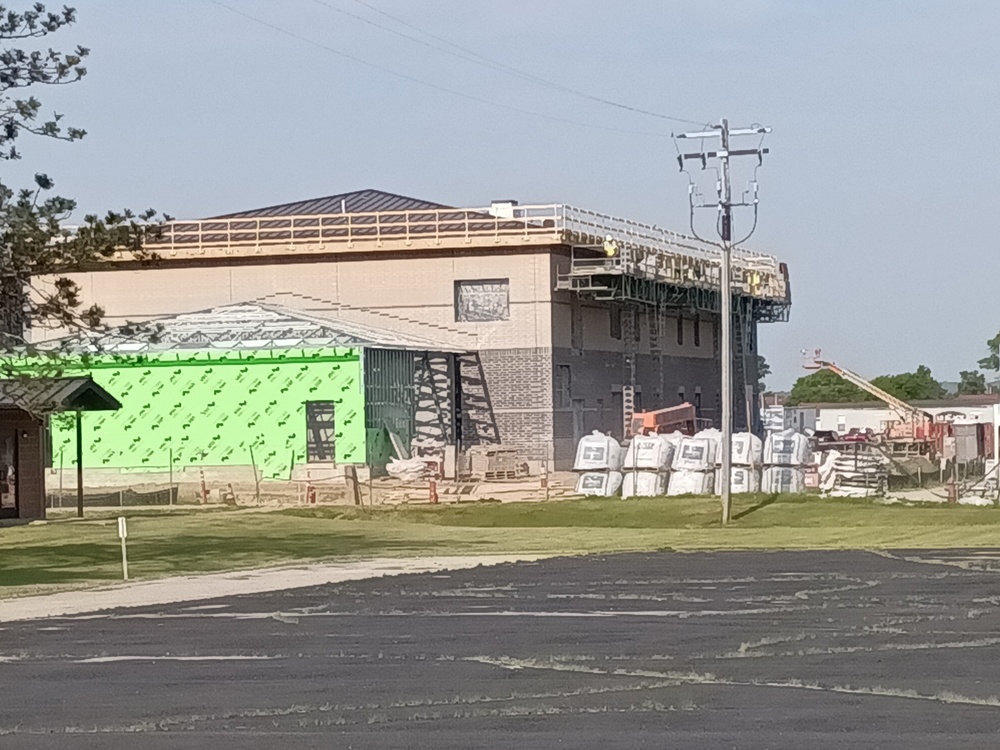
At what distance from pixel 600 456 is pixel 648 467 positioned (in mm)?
1385

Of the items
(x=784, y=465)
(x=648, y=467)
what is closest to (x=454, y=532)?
(x=648, y=467)

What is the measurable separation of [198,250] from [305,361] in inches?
334

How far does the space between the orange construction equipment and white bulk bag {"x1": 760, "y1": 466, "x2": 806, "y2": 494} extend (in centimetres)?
846

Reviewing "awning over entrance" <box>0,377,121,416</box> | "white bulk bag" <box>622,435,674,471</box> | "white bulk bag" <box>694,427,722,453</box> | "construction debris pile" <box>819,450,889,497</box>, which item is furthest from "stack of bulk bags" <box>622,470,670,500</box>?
"awning over entrance" <box>0,377,121,416</box>

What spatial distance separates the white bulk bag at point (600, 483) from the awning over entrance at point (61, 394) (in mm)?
13934

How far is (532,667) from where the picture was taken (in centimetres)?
1520

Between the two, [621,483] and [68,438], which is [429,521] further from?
[68,438]

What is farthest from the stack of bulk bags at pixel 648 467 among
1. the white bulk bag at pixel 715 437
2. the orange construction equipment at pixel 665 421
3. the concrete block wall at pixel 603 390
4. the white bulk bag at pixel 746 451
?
the concrete block wall at pixel 603 390

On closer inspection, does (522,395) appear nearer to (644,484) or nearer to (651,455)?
(651,455)

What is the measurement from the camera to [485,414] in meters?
63.1

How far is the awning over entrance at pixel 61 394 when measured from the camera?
1457 inches

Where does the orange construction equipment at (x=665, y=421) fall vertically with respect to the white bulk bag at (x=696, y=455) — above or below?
above

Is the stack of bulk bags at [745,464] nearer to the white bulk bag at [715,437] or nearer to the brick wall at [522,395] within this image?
the white bulk bag at [715,437]

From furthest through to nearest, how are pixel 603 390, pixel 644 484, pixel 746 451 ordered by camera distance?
1. pixel 603 390
2. pixel 644 484
3. pixel 746 451
